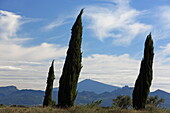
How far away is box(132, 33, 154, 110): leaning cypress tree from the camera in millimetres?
25766

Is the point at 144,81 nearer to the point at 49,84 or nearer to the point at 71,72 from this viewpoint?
Answer: the point at 71,72

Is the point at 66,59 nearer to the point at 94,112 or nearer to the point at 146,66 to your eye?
the point at 94,112

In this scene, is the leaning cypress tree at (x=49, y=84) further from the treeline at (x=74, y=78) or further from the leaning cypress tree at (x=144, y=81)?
the treeline at (x=74, y=78)

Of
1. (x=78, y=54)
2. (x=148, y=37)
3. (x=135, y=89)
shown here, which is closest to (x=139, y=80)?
(x=135, y=89)

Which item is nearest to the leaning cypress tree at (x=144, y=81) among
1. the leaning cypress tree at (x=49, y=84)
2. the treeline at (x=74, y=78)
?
the treeline at (x=74, y=78)

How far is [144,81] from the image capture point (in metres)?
26.1

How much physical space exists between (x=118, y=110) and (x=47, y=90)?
21009mm

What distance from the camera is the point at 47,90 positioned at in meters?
37.9

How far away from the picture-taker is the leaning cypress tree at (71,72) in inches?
825

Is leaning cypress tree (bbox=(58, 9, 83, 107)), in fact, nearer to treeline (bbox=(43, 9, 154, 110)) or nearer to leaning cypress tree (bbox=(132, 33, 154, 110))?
treeline (bbox=(43, 9, 154, 110))

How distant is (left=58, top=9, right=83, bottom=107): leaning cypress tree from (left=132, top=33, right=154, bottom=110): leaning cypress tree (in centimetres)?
799

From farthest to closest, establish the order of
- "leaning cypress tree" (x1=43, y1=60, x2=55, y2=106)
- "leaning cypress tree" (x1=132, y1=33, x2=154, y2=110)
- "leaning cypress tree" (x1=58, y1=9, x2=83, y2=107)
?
"leaning cypress tree" (x1=43, y1=60, x2=55, y2=106)
"leaning cypress tree" (x1=132, y1=33, x2=154, y2=110)
"leaning cypress tree" (x1=58, y1=9, x2=83, y2=107)

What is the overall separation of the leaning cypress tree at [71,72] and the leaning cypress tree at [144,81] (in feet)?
26.2

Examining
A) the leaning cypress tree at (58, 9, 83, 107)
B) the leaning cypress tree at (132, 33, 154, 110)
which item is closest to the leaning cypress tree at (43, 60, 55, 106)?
the leaning cypress tree at (132, 33, 154, 110)
